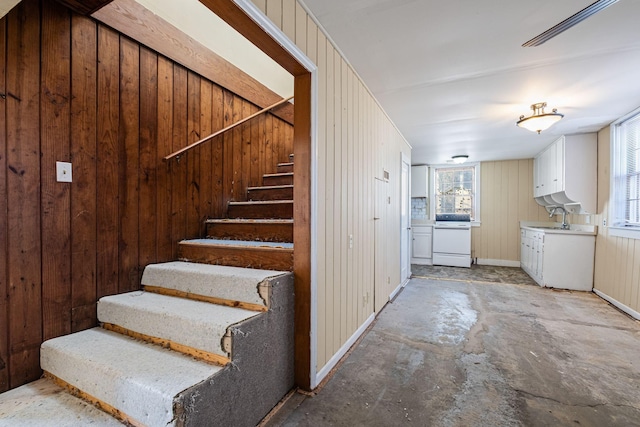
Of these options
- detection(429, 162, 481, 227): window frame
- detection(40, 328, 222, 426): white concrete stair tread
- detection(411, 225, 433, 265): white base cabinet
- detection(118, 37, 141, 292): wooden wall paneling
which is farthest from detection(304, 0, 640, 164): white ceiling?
detection(411, 225, 433, 265): white base cabinet

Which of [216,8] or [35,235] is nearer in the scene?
[216,8]

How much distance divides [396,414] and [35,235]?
237cm

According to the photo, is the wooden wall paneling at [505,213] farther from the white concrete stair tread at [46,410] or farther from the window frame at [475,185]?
the white concrete stair tread at [46,410]

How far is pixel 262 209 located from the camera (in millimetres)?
2848

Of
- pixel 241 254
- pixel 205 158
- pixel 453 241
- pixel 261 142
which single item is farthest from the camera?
pixel 453 241

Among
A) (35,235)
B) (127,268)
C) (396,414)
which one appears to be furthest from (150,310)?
(396,414)

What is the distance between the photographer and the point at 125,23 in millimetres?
1995

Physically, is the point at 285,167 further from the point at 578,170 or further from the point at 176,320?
the point at 578,170

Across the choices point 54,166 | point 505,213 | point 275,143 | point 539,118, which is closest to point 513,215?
point 505,213

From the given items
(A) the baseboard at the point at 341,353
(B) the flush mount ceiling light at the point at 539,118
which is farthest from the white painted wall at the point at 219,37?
(A) the baseboard at the point at 341,353

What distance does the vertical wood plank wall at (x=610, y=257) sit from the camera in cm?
347

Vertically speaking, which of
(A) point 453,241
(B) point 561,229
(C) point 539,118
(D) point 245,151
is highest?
(C) point 539,118

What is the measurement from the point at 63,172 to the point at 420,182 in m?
6.81

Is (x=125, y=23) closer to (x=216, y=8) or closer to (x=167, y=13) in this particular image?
(x=167, y=13)
